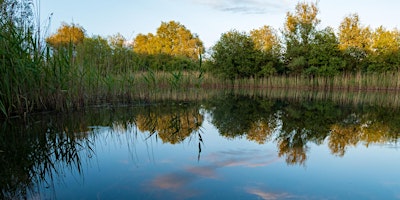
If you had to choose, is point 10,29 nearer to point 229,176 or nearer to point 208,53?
point 229,176

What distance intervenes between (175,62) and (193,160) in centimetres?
1766

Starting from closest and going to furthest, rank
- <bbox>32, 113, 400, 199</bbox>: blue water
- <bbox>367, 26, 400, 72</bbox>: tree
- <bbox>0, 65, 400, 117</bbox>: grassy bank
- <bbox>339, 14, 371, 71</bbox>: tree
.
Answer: <bbox>32, 113, 400, 199</bbox>: blue water → <bbox>0, 65, 400, 117</bbox>: grassy bank → <bbox>367, 26, 400, 72</bbox>: tree → <bbox>339, 14, 371, 71</bbox>: tree

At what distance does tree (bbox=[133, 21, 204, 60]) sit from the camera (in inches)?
1316

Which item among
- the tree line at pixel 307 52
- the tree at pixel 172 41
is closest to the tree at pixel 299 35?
the tree line at pixel 307 52

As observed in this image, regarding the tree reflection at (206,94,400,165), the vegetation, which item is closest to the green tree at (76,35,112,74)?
the vegetation

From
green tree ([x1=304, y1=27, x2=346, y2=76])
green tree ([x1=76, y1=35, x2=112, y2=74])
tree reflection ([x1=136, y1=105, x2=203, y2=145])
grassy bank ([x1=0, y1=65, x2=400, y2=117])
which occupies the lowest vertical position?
tree reflection ([x1=136, y1=105, x2=203, y2=145])

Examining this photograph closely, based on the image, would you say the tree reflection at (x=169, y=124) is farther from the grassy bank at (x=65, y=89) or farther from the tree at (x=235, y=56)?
the tree at (x=235, y=56)

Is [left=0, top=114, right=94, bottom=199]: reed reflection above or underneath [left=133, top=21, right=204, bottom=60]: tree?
underneath

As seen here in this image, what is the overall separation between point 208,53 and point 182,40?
41.1 ft

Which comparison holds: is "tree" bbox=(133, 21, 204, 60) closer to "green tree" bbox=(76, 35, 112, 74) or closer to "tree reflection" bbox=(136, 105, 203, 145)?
"green tree" bbox=(76, 35, 112, 74)

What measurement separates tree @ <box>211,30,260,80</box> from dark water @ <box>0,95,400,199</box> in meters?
17.1

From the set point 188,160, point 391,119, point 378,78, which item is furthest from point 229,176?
point 378,78

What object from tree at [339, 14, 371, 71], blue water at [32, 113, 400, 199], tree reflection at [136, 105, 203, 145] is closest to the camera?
blue water at [32, 113, 400, 199]

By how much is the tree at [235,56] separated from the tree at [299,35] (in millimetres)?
2760
